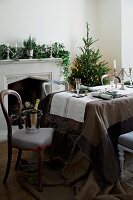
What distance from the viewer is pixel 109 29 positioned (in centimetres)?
529

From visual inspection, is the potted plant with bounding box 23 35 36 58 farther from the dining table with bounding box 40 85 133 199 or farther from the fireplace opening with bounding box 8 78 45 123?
the dining table with bounding box 40 85 133 199

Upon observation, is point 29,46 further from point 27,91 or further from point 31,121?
point 31,121

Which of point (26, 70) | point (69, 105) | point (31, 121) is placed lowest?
point (31, 121)

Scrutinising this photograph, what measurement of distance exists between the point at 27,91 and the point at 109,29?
2.08m

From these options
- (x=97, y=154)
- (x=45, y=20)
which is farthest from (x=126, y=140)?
(x=45, y=20)

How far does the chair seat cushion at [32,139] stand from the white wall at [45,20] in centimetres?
207

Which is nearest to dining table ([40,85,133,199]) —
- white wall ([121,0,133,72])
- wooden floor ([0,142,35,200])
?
wooden floor ([0,142,35,200])

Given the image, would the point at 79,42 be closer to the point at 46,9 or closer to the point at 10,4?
the point at 46,9

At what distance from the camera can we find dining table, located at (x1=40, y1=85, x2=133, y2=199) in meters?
2.40

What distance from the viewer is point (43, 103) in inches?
123

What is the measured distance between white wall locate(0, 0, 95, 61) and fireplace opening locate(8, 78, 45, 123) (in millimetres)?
686

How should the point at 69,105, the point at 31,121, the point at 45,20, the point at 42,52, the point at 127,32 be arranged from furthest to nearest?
the point at 127,32 < the point at 45,20 < the point at 42,52 < the point at 69,105 < the point at 31,121

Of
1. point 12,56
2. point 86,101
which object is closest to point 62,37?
point 12,56

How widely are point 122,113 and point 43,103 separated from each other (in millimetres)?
949
